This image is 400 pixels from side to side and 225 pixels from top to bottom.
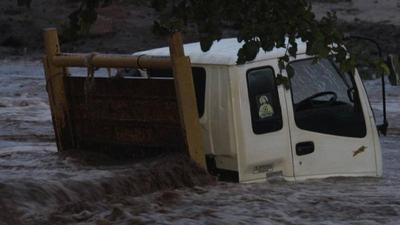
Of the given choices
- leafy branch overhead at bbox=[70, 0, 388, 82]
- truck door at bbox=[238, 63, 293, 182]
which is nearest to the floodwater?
truck door at bbox=[238, 63, 293, 182]

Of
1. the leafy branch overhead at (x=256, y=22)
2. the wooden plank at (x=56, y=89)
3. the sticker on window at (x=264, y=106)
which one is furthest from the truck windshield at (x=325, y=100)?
the leafy branch overhead at (x=256, y=22)

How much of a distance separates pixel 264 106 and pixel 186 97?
802 millimetres

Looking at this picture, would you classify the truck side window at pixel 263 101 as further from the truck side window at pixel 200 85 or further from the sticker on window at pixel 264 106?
the truck side window at pixel 200 85

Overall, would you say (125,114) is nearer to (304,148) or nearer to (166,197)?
(166,197)

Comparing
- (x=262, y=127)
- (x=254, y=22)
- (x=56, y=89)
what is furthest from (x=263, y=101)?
(x=254, y=22)

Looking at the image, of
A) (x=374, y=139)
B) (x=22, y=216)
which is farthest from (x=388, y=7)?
(x=22, y=216)

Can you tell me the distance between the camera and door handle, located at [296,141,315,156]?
795 cm

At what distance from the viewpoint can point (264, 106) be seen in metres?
7.69

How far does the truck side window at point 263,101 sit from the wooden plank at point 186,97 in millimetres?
550

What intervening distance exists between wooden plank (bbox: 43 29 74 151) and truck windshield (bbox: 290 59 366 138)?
212 cm

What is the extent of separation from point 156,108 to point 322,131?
1.49 m

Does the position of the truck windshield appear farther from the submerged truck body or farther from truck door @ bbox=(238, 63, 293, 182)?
truck door @ bbox=(238, 63, 293, 182)

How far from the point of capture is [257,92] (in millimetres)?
7668

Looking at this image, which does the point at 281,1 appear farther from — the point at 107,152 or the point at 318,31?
the point at 107,152
